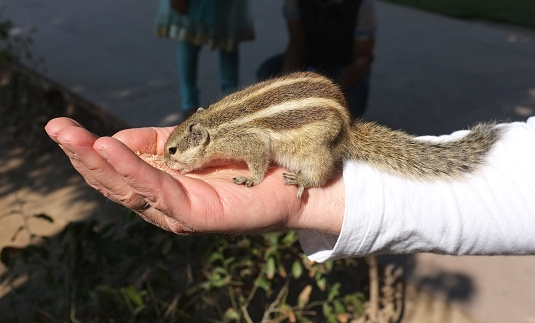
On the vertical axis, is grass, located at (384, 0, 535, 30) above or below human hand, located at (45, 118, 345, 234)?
below

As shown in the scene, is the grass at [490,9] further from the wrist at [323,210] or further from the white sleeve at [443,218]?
the wrist at [323,210]

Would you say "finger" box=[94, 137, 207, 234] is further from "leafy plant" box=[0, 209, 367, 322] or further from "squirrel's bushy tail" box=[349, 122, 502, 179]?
"leafy plant" box=[0, 209, 367, 322]

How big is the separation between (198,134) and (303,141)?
425 millimetres

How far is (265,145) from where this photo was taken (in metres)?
2.10

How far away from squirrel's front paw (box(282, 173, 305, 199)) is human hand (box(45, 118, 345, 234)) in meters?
0.02

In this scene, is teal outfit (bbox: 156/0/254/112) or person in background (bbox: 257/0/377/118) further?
teal outfit (bbox: 156/0/254/112)

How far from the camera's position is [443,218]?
5.89 feet

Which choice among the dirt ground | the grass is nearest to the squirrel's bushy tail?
the dirt ground

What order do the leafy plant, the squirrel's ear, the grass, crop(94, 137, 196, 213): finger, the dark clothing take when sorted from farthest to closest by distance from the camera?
the grass < the dark clothing < the leafy plant < the squirrel's ear < crop(94, 137, 196, 213): finger

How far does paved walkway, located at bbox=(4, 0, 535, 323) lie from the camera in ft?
16.4

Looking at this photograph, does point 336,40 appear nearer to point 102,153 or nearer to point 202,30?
point 202,30

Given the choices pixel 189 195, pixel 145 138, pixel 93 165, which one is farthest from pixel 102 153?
pixel 145 138

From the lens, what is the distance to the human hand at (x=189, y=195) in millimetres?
1577

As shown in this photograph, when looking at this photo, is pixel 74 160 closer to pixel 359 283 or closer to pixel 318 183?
pixel 318 183
